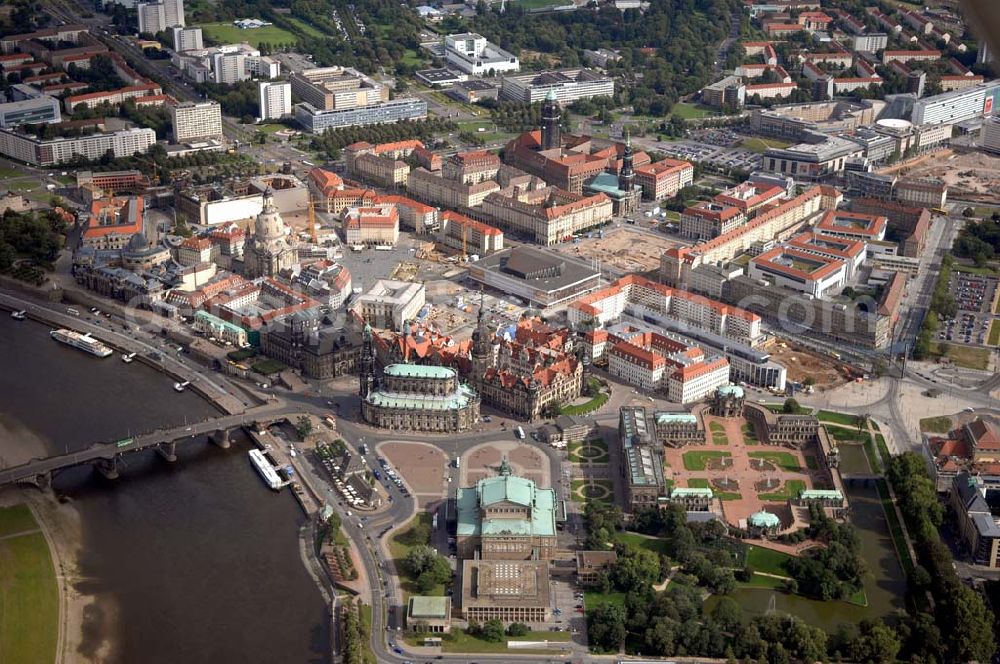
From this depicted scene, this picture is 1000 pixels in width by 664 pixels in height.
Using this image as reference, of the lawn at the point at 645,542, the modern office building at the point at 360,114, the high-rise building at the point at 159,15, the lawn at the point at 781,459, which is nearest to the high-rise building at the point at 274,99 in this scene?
the modern office building at the point at 360,114

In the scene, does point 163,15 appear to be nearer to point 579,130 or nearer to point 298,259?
point 579,130

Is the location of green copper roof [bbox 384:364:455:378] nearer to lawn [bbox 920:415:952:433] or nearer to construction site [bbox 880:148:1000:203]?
lawn [bbox 920:415:952:433]

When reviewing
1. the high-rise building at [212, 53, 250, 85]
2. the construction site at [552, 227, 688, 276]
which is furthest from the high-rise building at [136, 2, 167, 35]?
the construction site at [552, 227, 688, 276]

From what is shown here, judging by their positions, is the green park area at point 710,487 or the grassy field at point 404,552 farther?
the green park area at point 710,487

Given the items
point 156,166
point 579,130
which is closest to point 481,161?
point 579,130

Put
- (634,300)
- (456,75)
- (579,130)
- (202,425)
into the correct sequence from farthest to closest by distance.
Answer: (456,75), (579,130), (634,300), (202,425)

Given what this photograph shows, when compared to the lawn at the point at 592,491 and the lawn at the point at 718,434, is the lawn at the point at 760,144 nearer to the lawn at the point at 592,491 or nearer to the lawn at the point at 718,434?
the lawn at the point at 718,434

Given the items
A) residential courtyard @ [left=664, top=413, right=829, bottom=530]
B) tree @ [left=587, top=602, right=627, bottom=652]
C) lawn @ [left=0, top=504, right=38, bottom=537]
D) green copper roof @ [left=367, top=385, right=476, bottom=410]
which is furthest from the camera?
green copper roof @ [left=367, top=385, right=476, bottom=410]
